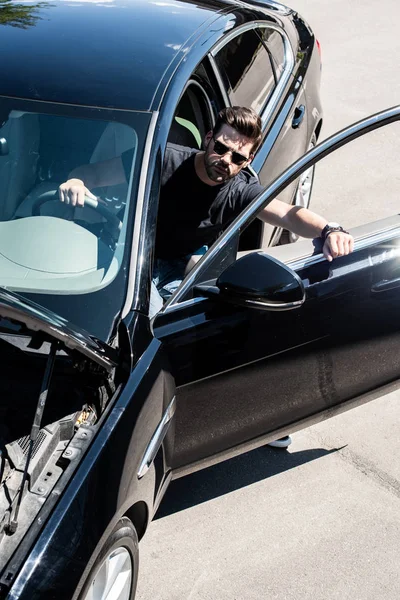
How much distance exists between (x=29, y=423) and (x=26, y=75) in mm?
1360

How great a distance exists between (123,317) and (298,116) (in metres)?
2.25

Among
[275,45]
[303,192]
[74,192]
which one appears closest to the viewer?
[74,192]

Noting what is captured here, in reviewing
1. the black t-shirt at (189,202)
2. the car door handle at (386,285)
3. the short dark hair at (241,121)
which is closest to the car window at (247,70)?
the short dark hair at (241,121)

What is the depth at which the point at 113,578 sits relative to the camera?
2.82m

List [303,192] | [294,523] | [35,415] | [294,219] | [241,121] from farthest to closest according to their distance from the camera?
[303,192], [294,523], [294,219], [241,121], [35,415]

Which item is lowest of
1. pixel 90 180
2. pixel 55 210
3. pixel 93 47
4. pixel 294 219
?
pixel 294 219

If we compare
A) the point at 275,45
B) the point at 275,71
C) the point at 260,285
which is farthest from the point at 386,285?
the point at 275,45

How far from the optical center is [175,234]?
3.68m

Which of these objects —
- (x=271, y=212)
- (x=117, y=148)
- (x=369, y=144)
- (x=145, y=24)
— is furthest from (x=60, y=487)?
(x=369, y=144)

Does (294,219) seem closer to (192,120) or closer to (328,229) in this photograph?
(328,229)

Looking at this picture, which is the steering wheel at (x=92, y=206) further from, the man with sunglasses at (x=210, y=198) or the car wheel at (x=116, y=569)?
the car wheel at (x=116, y=569)

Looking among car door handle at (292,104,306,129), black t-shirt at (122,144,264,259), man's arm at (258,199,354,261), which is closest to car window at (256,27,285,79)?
car door handle at (292,104,306,129)

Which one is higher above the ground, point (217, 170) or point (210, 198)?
point (217, 170)

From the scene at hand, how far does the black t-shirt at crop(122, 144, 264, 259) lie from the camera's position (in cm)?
368
